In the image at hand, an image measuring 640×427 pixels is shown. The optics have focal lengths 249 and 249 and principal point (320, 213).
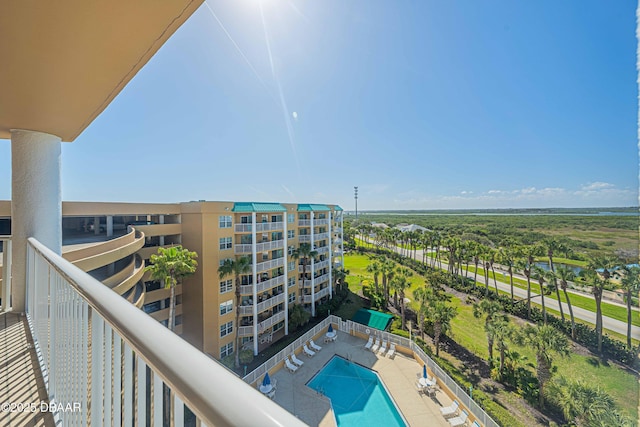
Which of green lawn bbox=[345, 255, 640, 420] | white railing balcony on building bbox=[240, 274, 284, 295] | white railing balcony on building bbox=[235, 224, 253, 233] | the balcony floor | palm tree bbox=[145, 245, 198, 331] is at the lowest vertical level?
green lawn bbox=[345, 255, 640, 420]

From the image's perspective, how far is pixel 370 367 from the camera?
12.2 metres

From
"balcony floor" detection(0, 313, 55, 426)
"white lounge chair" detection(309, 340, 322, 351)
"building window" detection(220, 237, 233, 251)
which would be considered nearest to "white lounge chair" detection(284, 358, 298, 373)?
"white lounge chair" detection(309, 340, 322, 351)

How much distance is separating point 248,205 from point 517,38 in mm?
18070

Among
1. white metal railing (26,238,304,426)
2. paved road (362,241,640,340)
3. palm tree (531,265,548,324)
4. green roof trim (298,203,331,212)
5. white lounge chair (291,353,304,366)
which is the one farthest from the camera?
green roof trim (298,203,331,212)

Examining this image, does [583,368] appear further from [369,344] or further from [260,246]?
[260,246]

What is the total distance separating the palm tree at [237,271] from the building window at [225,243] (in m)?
0.84

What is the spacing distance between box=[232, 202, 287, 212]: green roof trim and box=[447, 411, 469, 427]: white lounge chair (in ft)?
42.6

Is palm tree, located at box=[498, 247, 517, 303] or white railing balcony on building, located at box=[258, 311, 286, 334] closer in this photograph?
white railing balcony on building, located at box=[258, 311, 286, 334]

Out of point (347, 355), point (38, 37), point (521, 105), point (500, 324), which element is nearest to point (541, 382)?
point (500, 324)

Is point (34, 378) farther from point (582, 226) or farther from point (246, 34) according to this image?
point (582, 226)

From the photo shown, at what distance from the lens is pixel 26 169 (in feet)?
9.79

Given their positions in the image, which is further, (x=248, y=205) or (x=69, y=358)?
(x=248, y=205)

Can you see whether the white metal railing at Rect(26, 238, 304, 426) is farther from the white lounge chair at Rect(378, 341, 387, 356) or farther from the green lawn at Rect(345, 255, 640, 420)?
the green lawn at Rect(345, 255, 640, 420)

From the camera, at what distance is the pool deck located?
369 inches
